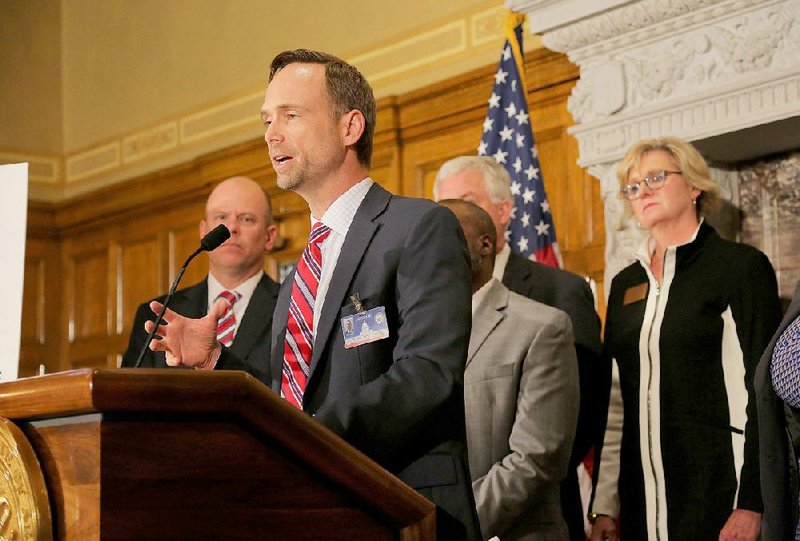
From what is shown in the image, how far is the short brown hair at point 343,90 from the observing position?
2133 mm

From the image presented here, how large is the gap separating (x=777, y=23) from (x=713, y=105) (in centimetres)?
35

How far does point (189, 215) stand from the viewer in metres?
7.54

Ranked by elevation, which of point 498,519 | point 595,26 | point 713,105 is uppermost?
point 595,26

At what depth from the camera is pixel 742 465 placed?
310 centimetres

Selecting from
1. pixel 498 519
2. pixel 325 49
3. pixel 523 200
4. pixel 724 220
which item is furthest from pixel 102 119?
pixel 498 519

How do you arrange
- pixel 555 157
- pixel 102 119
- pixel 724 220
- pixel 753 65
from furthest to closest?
1. pixel 102 119
2. pixel 555 157
3. pixel 724 220
4. pixel 753 65

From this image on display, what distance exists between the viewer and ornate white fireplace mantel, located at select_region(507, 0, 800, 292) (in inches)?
155

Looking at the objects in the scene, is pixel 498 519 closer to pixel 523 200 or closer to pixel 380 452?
pixel 380 452

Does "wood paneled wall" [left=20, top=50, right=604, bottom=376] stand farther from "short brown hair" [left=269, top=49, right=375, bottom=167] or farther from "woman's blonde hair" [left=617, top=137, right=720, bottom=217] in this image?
"short brown hair" [left=269, top=49, right=375, bottom=167]

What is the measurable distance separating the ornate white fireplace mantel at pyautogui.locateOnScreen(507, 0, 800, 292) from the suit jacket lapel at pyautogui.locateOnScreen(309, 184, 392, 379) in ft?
5.97

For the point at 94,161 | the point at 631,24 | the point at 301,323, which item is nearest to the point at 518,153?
A: the point at 631,24

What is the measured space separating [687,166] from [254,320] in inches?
52.8

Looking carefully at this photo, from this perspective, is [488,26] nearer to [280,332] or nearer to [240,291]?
[240,291]

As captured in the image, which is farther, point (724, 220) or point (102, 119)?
point (102, 119)
